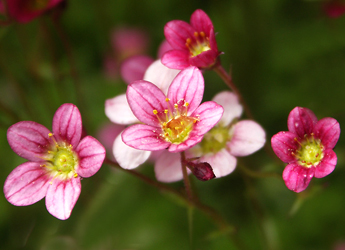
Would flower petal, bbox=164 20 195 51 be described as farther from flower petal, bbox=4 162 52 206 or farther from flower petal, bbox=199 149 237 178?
flower petal, bbox=4 162 52 206

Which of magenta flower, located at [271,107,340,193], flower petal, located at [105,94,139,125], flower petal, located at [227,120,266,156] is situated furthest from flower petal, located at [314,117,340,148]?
flower petal, located at [105,94,139,125]

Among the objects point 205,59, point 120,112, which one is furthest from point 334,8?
point 120,112

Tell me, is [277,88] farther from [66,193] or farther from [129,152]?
[66,193]

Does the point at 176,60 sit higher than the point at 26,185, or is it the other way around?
the point at 176,60

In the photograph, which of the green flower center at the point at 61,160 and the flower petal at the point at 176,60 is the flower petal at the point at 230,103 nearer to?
the flower petal at the point at 176,60

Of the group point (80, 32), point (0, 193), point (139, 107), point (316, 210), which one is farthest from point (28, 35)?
point (316, 210)

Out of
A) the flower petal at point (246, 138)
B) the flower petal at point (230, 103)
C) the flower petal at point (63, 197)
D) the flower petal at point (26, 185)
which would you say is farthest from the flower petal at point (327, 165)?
the flower petal at point (26, 185)

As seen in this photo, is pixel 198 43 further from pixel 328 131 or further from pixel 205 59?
pixel 328 131
